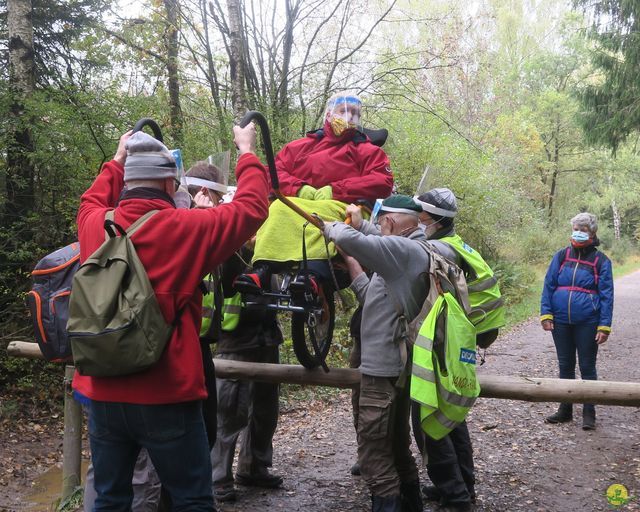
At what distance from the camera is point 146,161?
2660 mm

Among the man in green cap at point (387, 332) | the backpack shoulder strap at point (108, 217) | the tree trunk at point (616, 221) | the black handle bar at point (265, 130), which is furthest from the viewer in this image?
the tree trunk at point (616, 221)

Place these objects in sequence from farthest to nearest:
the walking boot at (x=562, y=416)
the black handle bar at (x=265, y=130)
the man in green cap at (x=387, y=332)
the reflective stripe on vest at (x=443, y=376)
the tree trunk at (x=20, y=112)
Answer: the tree trunk at (x=20, y=112) < the walking boot at (x=562, y=416) < the man in green cap at (x=387, y=332) < the reflective stripe on vest at (x=443, y=376) < the black handle bar at (x=265, y=130)

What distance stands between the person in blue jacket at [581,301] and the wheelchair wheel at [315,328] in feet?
10.1

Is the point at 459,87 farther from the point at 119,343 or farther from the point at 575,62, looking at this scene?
the point at 119,343

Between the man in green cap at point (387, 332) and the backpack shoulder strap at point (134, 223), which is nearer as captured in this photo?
the backpack shoulder strap at point (134, 223)

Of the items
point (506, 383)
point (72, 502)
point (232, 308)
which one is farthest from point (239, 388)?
point (506, 383)

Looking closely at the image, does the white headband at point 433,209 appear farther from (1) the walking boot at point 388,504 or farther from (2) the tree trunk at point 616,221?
(2) the tree trunk at point 616,221

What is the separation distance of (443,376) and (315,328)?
1117mm

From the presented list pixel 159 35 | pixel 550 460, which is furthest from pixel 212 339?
pixel 159 35

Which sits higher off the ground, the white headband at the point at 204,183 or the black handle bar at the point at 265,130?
the black handle bar at the point at 265,130

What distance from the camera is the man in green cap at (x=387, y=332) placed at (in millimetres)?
3455

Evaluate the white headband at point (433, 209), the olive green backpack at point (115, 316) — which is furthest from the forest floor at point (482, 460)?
the olive green backpack at point (115, 316)

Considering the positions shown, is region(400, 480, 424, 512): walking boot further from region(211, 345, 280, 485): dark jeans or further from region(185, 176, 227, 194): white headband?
region(185, 176, 227, 194): white headband

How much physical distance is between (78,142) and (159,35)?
4226mm
